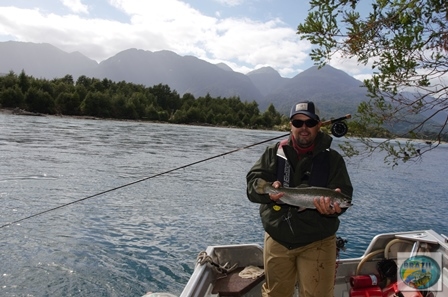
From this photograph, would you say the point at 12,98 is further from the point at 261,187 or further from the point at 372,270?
the point at 261,187

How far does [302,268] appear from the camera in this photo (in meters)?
4.58

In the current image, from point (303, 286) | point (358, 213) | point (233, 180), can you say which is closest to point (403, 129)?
point (303, 286)

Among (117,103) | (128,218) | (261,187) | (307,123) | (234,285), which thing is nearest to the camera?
(261,187)

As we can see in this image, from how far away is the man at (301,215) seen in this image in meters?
4.50

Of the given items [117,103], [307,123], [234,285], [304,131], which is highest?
[117,103]

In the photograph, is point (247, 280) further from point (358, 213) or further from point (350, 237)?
point (358, 213)

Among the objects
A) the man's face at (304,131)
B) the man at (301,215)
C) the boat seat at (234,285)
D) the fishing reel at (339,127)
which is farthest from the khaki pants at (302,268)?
the fishing reel at (339,127)

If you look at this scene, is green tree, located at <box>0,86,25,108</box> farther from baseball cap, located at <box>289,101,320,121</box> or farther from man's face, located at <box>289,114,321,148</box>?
man's face, located at <box>289,114,321,148</box>

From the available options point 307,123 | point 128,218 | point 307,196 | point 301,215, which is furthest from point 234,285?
point 128,218

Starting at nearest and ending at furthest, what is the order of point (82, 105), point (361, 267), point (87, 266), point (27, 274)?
point (361, 267), point (27, 274), point (87, 266), point (82, 105)

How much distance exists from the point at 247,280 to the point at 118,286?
536 cm

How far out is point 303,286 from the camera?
4547 mm

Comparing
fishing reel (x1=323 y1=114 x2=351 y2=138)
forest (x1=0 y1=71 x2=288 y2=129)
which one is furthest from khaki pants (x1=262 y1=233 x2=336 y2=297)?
forest (x1=0 y1=71 x2=288 y2=129)

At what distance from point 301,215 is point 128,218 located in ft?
40.0
